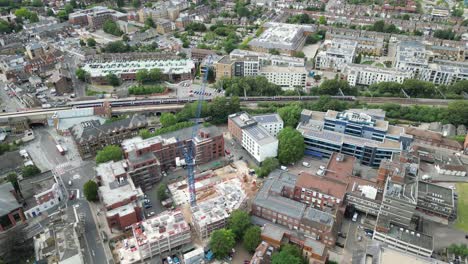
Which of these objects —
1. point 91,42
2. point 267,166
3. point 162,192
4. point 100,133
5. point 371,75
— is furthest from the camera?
point 91,42

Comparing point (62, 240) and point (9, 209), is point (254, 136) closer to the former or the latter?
point (62, 240)

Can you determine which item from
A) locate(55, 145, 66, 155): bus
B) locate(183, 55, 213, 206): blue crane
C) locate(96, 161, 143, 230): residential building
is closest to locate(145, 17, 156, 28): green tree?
locate(183, 55, 213, 206): blue crane

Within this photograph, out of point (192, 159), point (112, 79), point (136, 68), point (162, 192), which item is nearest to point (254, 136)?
point (192, 159)

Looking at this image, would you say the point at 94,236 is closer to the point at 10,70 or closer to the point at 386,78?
the point at 10,70

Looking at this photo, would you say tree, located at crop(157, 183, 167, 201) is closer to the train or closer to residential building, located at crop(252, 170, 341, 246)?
residential building, located at crop(252, 170, 341, 246)

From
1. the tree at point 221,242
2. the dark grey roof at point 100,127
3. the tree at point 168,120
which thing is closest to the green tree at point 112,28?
the dark grey roof at point 100,127

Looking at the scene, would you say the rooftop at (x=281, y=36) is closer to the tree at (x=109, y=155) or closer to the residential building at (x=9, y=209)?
the tree at (x=109, y=155)
